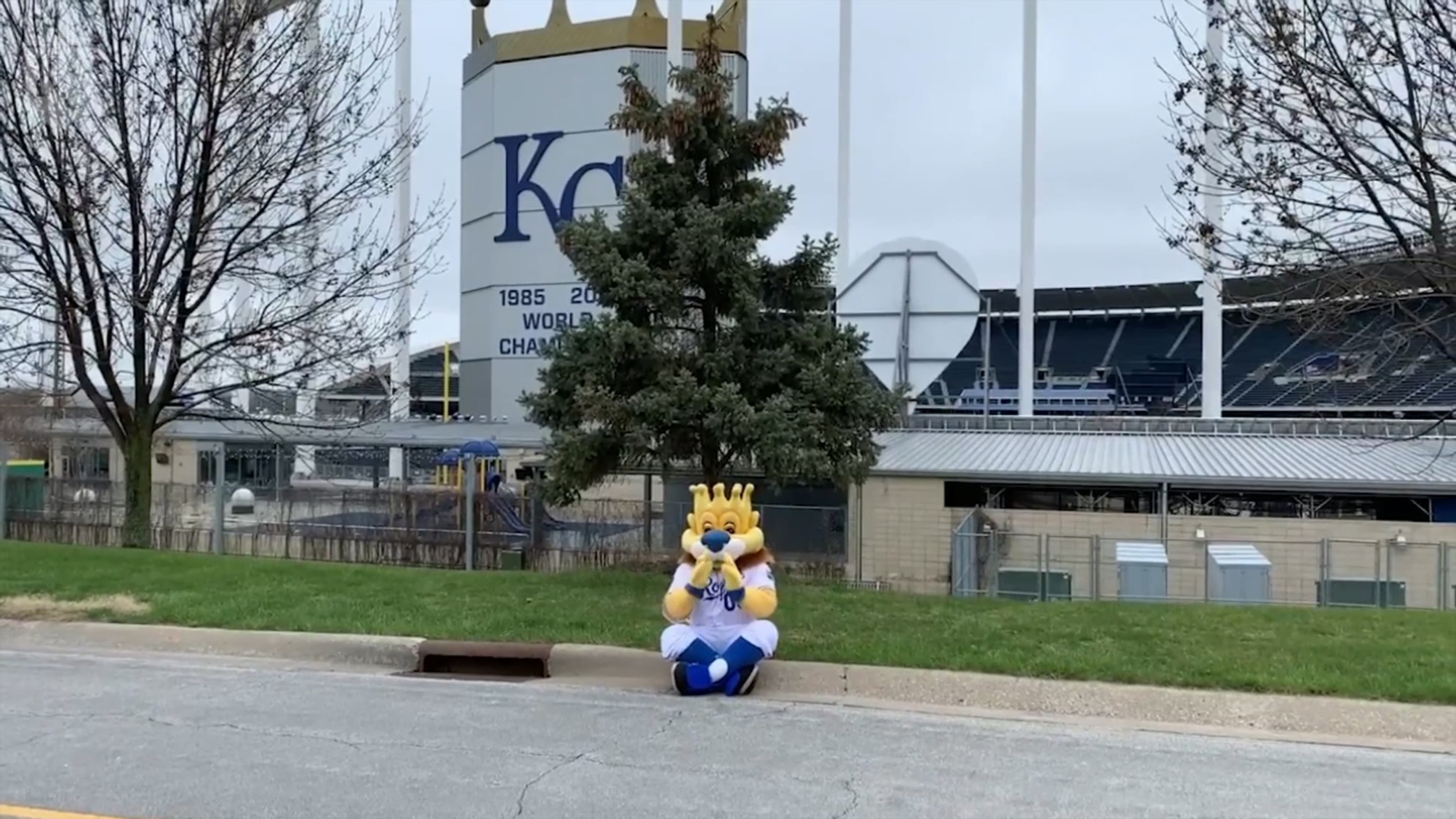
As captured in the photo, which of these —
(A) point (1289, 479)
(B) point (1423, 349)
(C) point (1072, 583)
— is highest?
(B) point (1423, 349)

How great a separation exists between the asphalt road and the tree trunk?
773cm

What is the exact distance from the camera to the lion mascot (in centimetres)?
782

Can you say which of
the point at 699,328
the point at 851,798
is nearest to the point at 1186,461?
the point at 699,328

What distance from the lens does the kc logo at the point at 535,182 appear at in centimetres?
2767

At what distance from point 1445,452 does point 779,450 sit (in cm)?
1625

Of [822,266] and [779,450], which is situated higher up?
[822,266]

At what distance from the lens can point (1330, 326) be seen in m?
9.27

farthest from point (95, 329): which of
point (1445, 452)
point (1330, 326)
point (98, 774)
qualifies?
point (1445, 452)

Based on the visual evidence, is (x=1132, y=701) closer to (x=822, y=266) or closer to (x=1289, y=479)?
(x=822, y=266)

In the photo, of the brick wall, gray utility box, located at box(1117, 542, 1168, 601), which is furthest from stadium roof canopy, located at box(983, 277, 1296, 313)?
gray utility box, located at box(1117, 542, 1168, 601)

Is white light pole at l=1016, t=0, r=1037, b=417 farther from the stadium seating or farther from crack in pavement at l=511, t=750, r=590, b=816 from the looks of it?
crack in pavement at l=511, t=750, r=590, b=816

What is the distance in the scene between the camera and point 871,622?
31.6ft

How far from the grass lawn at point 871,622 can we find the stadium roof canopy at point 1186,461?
25.5ft

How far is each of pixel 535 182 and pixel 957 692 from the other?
889 inches
